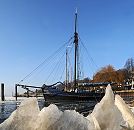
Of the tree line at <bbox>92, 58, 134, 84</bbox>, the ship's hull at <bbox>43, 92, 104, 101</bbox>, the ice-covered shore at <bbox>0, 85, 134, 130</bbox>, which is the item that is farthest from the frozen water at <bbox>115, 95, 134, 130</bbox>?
the tree line at <bbox>92, 58, 134, 84</bbox>

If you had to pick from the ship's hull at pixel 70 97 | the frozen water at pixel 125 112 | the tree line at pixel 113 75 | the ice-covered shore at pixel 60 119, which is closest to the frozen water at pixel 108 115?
the ice-covered shore at pixel 60 119

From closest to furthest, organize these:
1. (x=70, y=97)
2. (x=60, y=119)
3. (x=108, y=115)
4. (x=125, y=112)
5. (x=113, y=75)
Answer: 1. (x=60, y=119)
2. (x=108, y=115)
3. (x=125, y=112)
4. (x=70, y=97)
5. (x=113, y=75)

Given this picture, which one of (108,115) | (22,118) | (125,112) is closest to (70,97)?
(125,112)

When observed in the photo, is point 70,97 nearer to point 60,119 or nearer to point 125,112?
point 125,112

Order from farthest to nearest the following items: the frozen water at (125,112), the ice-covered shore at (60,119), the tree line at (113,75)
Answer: the tree line at (113,75) < the frozen water at (125,112) < the ice-covered shore at (60,119)

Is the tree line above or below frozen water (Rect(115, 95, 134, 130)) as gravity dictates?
above

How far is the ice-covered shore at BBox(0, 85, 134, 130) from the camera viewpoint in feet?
6.78

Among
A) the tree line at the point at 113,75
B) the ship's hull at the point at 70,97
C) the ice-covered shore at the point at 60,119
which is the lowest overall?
the ship's hull at the point at 70,97

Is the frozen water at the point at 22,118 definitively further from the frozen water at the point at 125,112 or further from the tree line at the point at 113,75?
the tree line at the point at 113,75

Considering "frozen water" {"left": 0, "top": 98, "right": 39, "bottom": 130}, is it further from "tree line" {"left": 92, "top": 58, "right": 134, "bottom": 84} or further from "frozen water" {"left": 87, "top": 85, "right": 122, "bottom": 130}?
"tree line" {"left": 92, "top": 58, "right": 134, "bottom": 84}

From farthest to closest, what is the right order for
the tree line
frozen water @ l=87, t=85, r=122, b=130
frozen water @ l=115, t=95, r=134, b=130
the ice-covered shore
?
the tree line < frozen water @ l=115, t=95, r=134, b=130 < frozen water @ l=87, t=85, r=122, b=130 < the ice-covered shore

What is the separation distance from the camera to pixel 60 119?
208 centimetres

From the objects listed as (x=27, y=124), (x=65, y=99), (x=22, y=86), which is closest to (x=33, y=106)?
(x=27, y=124)

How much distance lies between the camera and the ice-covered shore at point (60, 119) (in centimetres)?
207
